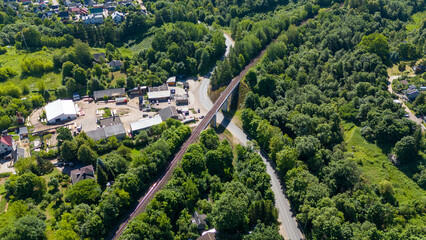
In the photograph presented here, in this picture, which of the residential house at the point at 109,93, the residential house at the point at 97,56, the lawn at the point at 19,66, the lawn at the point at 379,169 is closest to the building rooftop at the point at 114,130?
the residential house at the point at 109,93

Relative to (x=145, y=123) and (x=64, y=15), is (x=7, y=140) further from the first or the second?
(x=64, y=15)

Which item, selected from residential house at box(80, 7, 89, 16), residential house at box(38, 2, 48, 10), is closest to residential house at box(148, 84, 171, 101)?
residential house at box(80, 7, 89, 16)

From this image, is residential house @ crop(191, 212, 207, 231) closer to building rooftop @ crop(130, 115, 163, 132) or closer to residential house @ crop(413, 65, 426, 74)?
building rooftop @ crop(130, 115, 163, 132)

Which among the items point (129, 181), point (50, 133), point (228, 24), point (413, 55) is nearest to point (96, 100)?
point (50, 133)

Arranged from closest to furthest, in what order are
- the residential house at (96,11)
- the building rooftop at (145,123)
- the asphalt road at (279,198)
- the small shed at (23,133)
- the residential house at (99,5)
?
the asphalt road at (279,198) → the small shed at (23,133) → the building rooftop at (145,123) → the residential house at (96,11) → the residential house at (99,5)

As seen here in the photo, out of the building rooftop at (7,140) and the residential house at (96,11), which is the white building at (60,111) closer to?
the building rooftop at (7,140)

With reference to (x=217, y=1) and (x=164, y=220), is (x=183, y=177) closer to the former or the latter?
(x=164, y=220)

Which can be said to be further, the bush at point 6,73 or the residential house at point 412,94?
the bush at point 6,73
